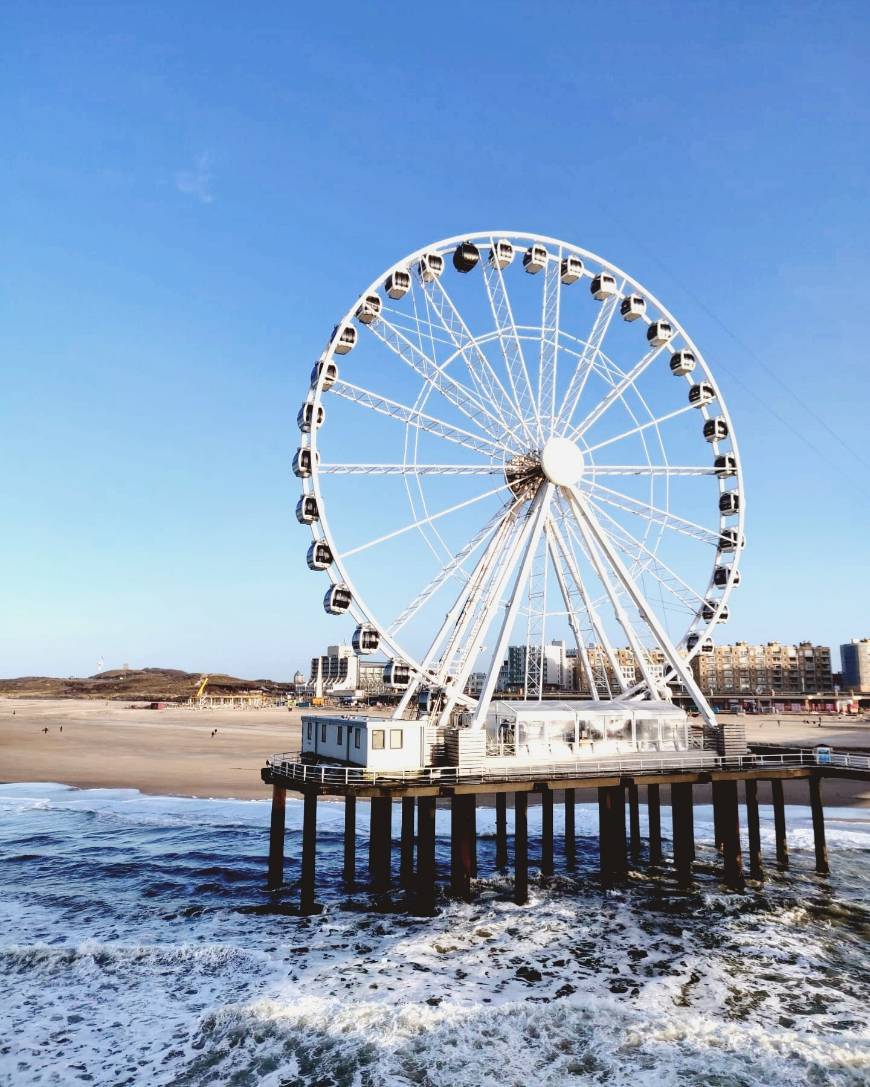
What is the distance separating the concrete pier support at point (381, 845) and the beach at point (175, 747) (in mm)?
18772

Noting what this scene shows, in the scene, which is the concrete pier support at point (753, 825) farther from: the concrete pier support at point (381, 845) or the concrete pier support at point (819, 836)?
the concrete pier support at point (381, 845)

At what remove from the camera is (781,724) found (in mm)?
93750

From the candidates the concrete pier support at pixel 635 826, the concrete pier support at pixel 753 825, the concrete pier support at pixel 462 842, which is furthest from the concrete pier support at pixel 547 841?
the concrete pier support at pixel 753 825

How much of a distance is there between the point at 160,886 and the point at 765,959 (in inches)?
691

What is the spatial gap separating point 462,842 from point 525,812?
1.98 m

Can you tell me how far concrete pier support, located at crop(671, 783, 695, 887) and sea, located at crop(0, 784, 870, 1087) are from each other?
0.59 meters

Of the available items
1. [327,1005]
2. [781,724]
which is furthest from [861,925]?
[781,724]

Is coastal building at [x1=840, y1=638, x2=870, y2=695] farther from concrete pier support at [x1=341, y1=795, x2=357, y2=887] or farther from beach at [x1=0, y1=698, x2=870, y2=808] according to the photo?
concrete pier support at [x1=341, y1=795, x2=357, y2=887]

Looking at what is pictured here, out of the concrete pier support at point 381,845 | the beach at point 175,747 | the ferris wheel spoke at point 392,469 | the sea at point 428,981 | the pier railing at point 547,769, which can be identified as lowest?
the sea at point 428,981

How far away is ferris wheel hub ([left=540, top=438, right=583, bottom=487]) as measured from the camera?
2708 cm

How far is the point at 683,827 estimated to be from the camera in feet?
78.0

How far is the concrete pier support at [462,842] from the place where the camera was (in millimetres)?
21062

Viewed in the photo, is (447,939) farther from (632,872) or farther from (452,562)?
(452,562)

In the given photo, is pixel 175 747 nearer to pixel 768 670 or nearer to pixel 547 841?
pixel 547 841
